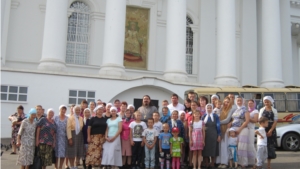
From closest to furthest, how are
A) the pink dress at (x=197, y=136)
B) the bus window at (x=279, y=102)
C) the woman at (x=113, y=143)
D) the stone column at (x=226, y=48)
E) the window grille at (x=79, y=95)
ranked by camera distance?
the woman at (x=113, y=143)
the pink dress at (x=197, y=136)
the bus window at (x=279, y=102)
the window grille at (x=79, y=95)
the stone column at (x=226, y=48)

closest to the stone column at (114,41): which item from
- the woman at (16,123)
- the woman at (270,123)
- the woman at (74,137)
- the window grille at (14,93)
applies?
the window grille at (14,93)

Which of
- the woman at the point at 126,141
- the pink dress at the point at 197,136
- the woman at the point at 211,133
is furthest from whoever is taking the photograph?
the woman at the point at 126,141

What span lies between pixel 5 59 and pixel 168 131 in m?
13.9

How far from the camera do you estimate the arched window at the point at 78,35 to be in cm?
2103

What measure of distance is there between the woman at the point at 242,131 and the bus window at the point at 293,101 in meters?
8.61

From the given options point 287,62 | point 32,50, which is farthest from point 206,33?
point 32,50

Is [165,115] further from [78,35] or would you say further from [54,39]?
[78,35]

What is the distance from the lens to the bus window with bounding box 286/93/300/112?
52.5 ft

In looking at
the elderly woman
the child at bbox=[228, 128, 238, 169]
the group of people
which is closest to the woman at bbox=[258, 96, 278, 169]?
the group of people

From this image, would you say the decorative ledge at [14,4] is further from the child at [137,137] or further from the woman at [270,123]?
the woman at [270,123]

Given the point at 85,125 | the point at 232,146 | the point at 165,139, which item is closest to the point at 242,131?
the point at 232,146

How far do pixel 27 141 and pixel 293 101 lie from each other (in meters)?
12.6

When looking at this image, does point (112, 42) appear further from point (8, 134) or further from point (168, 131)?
point (168, 131)

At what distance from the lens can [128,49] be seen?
2191 cm
